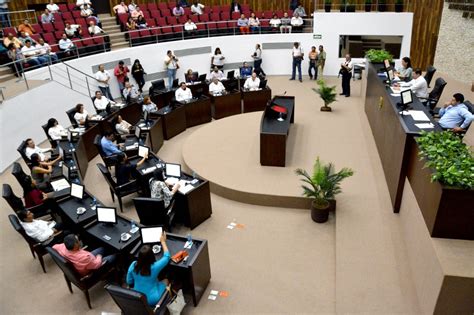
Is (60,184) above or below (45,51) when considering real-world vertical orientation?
below

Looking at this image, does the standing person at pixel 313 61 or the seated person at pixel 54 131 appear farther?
the standing person at pixel 313 61

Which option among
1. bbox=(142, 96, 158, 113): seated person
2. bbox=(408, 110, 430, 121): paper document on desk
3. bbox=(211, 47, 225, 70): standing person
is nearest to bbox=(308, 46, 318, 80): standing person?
bbox=(211, 47, 225, 70): standing person

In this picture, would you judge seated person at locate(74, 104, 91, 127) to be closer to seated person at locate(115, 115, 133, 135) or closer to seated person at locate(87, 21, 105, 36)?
seated person at locate(115, 115, 133, 135)

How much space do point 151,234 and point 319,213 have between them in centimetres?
301

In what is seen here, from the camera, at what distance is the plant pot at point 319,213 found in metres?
6.53

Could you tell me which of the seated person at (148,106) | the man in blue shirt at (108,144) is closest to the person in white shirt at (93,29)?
the seated person at (148,106)

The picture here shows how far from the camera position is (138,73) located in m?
13.5

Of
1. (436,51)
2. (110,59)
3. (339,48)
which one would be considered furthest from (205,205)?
(436,51)

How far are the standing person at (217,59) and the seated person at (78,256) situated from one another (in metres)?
11.4

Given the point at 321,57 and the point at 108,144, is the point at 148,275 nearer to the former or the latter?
the point at 108,144

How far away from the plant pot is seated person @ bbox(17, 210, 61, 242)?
428cm

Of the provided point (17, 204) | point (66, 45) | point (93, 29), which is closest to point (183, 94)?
point (66, 45)

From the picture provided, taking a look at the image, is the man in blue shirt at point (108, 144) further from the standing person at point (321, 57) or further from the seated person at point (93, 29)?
the standing person at point (321, 57)

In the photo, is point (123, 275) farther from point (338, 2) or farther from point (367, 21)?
point (338, 2)
